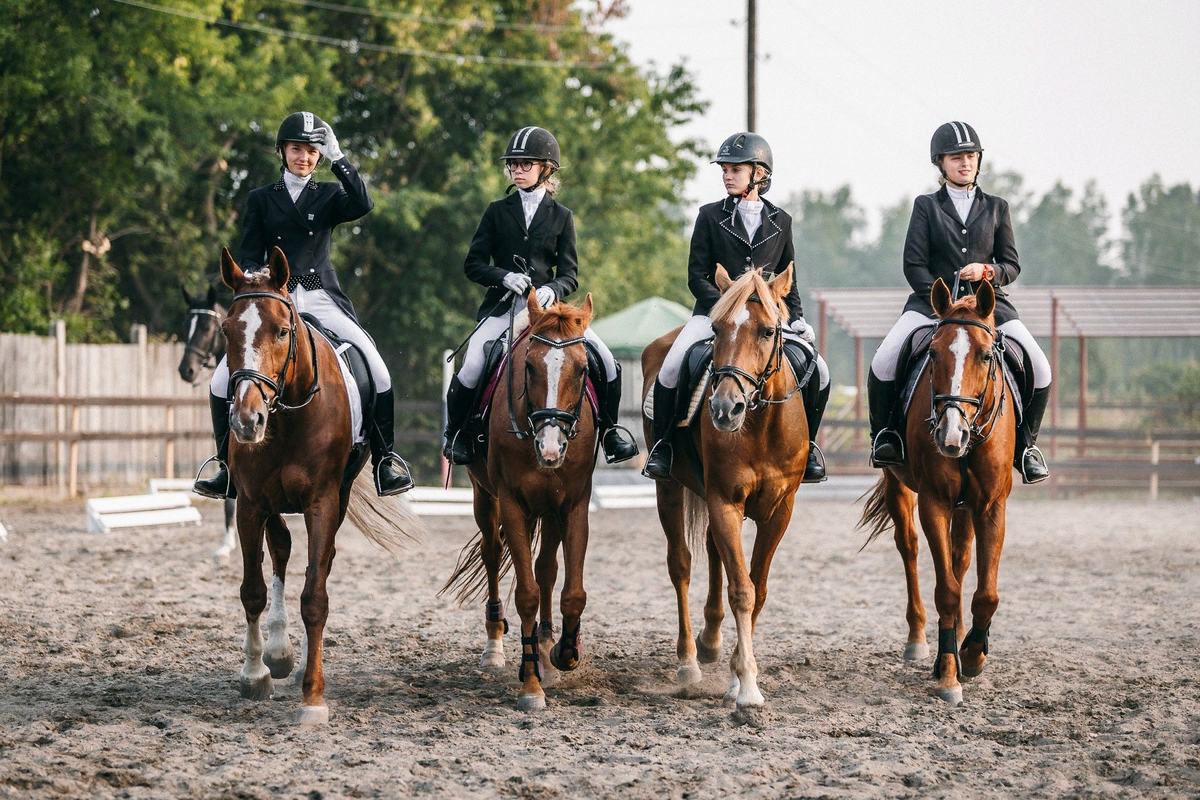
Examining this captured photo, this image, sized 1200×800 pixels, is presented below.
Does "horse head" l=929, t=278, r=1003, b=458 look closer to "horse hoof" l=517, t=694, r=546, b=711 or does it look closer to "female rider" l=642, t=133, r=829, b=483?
"female rider" l=642, t=133, r=829, b=483

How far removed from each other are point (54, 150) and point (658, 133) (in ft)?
47.0

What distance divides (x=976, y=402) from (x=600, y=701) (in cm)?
252

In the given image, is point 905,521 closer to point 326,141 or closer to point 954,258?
point 954,258

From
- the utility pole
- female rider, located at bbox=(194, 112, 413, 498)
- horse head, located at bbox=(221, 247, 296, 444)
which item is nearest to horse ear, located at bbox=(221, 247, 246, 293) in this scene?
horse head, located at bbox=(221, 247, 296, 444)

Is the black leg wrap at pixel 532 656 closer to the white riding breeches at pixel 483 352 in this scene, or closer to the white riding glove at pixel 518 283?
the white riding breeches at pixel 483 352

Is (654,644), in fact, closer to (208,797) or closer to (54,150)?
(208,797)

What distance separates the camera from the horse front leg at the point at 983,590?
21.3ft

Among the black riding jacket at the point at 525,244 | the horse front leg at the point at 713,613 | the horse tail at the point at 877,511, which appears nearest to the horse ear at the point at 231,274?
the black riding jacket at the point at 525,244

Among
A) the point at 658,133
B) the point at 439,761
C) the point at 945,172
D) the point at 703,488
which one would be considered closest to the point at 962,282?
the point at 945,172

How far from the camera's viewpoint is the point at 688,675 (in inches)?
264

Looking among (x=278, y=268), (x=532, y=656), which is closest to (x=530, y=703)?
(x=532, y=656)

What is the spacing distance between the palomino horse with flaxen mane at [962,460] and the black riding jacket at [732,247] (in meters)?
0.88

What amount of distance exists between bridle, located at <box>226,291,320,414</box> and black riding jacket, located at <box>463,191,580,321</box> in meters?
1.32

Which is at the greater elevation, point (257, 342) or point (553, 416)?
point (257, 342)
